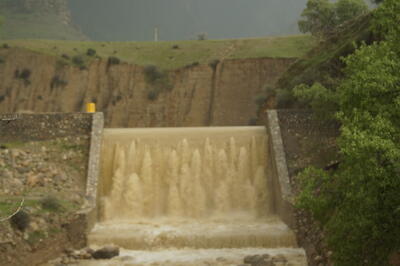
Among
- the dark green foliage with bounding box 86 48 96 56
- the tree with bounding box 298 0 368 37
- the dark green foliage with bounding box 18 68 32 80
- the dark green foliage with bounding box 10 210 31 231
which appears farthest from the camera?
the dark green foliage with bounding box 86 48 96 56

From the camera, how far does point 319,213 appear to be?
396 inches

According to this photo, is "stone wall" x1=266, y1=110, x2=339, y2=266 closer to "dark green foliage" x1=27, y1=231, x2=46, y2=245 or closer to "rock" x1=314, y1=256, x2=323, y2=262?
"rock" x1=314, y1=256, x2=323, y2=262

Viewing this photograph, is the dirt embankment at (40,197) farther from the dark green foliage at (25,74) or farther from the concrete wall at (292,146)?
the dark green foliage at (25,74)

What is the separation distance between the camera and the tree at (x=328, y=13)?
38594mm

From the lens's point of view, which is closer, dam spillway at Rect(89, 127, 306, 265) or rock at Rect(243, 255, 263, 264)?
rock at Rect(243, 255, 263, 264)

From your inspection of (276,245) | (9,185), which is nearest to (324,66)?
(276,245)

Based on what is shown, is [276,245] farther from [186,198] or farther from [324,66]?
[324,66]

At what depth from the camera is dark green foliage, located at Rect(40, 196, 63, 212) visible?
1672 centimetres

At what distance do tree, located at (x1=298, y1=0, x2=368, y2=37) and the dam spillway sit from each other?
65.1ft

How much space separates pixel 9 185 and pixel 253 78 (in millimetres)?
25285

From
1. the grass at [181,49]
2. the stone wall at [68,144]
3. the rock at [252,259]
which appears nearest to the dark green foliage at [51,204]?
the stone wall at [68,144]

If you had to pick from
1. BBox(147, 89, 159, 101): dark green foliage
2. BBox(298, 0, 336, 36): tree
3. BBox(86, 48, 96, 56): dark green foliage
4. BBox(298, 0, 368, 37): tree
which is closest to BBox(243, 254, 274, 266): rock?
BBox(298, 0, 368, 37): tree

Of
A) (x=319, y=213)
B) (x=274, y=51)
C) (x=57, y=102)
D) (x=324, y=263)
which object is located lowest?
→ (x=324, y=263)

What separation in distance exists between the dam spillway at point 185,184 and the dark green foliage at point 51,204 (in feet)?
4.64
